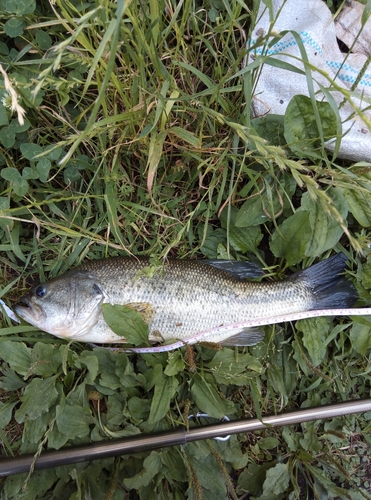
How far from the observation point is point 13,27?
7.24ft

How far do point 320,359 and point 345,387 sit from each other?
1.09 feet

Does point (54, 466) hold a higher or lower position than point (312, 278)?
lower

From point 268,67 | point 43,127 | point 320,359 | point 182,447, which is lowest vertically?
point 182,447

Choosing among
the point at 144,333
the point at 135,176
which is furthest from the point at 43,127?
the point at 144,333

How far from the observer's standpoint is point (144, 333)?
231cm

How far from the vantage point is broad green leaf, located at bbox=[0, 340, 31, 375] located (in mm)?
2359

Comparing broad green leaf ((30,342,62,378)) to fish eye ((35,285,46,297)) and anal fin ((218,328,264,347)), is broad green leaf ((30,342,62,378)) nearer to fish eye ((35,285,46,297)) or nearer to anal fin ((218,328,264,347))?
fish eye ((35,285,46,297))

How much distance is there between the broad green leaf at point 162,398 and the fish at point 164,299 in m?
0.25

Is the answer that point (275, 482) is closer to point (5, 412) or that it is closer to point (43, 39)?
point (5, 412)

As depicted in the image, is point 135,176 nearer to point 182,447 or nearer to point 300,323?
point 300,323

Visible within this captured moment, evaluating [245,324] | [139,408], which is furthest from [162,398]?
[245,324]

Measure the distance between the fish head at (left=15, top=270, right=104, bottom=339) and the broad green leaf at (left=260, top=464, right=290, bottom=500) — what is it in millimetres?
1440

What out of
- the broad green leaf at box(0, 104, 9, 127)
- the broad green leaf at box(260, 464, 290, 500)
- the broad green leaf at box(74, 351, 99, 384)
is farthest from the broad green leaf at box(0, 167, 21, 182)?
the broad green leaf at box(260, 464, 290, 500)

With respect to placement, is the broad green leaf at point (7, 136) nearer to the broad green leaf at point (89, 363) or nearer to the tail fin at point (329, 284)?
the broad green leaf at point (89, 363)
